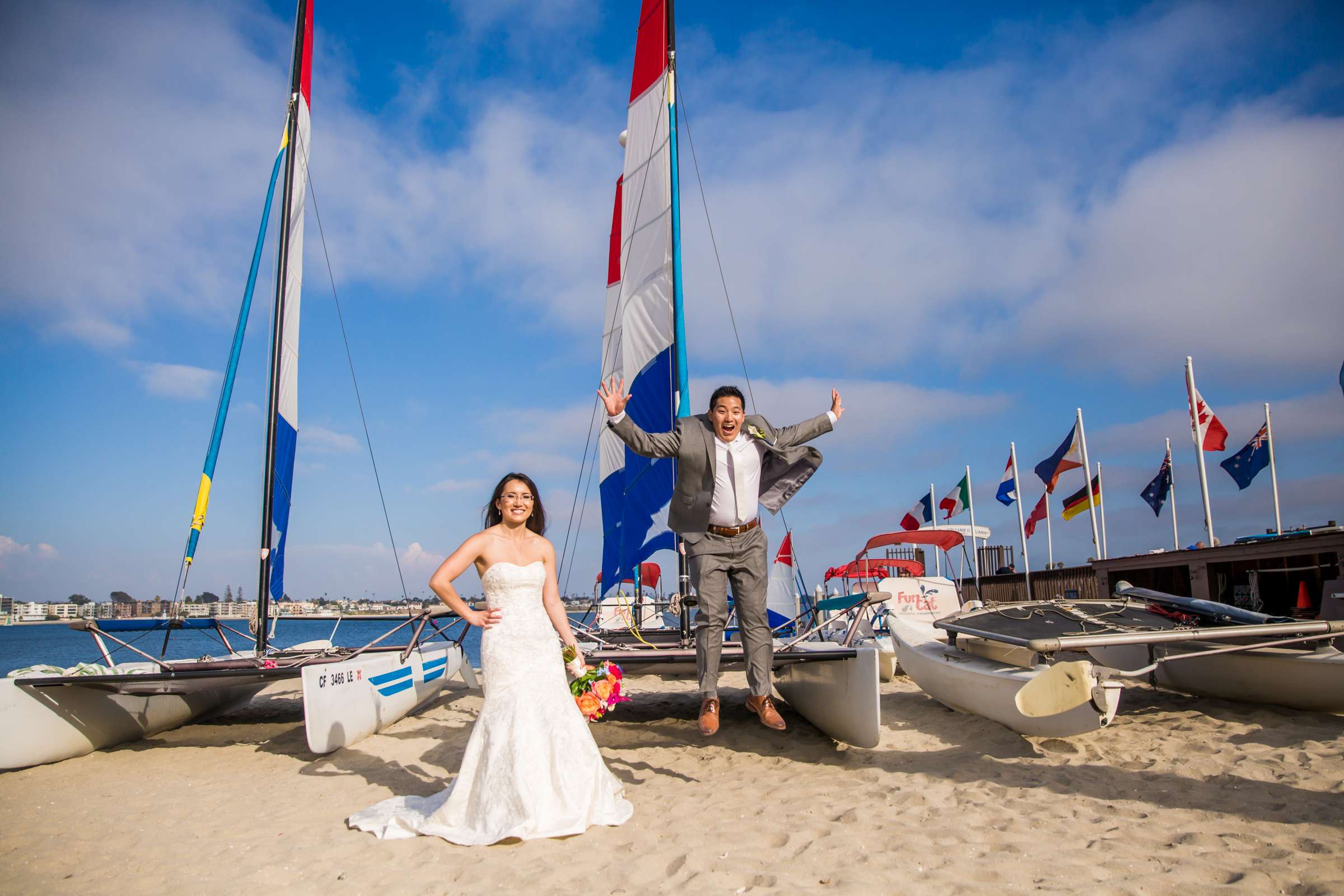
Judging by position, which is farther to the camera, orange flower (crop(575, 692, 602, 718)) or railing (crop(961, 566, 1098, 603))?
railing (crop(961, 566, 1098, 603))

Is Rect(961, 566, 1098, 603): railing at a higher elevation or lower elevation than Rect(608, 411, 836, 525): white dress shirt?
lower

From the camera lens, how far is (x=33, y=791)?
16.2ft

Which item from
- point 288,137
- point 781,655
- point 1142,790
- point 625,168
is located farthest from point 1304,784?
point 288,137

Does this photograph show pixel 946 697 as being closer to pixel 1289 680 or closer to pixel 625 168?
pixel 1289 680

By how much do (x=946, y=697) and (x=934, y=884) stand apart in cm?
392

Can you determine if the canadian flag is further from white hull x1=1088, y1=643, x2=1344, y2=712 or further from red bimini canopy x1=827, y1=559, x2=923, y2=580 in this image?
white hull x1=1088, y1=643, x2=1344, y2=712

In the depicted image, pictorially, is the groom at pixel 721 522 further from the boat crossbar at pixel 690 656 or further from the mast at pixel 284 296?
the mast at pixel 284 296

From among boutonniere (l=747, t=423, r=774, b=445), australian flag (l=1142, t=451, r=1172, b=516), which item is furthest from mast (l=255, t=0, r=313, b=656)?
australian flag (l=1142, t=451, r=1172, b=516)

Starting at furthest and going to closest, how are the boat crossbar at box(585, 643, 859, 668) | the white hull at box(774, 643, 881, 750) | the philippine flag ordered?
the philippine flag < the boat crossbar at box(585, 643, 859, 668) < the white hull at box(774, 643, 881, 750)

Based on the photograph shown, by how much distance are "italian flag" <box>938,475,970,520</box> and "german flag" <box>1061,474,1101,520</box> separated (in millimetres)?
2387

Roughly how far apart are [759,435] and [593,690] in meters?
1.75

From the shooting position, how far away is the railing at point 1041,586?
61.5ft

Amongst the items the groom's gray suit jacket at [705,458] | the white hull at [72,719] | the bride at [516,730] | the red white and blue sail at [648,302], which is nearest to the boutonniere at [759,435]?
the groom's gray suit jacket at [705,458]

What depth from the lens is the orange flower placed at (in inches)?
154
